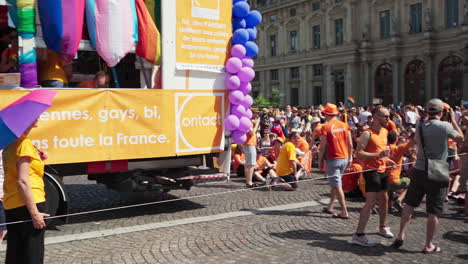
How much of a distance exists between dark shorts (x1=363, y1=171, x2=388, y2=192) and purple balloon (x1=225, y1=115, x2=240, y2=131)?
2.40 m

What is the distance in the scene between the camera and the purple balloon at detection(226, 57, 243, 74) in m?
7.51

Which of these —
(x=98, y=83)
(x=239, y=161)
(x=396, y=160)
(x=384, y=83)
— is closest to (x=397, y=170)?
(x=396, y=160)

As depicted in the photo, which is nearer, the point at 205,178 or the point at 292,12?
the point at 205,178

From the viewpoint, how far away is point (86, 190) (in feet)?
31.6

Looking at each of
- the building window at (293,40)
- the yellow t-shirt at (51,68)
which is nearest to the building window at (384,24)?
the building window at (293,40)

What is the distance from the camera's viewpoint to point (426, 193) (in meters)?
5.39

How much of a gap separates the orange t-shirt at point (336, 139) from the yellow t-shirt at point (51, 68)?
392 centimetres

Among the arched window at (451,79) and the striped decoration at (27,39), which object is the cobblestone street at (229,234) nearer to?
the striped decoration at (27,39)

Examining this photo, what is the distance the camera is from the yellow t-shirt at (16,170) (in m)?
3.71

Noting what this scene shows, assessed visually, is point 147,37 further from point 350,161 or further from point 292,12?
point 292,12

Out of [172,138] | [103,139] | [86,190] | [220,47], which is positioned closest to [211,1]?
[220,47]

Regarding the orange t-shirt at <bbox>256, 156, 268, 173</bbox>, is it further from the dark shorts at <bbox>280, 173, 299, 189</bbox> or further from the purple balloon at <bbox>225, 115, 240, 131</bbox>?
the purple balloon at <bbox>225, 115, 240, 131</bbox>

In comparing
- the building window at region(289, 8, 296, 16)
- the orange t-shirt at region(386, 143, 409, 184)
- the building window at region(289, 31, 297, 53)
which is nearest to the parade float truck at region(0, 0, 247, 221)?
the orange t-shirt at region(386, 143, 409, 184)

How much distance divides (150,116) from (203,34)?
5.02ft
